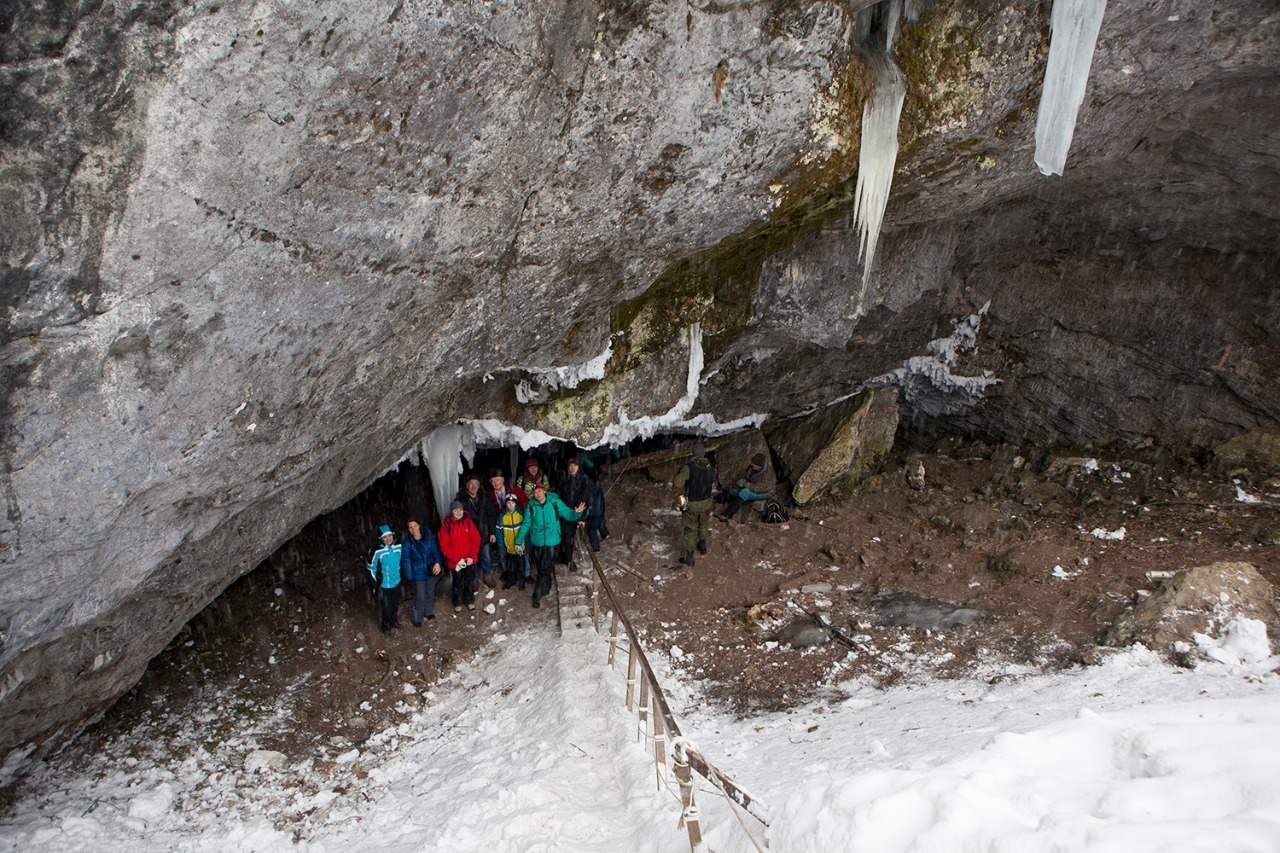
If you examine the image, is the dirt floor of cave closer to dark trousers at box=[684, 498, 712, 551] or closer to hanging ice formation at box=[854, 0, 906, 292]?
dark trousers at box=[684, 498, 712, 551]

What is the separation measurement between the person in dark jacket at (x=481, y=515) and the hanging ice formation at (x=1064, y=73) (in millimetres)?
7323

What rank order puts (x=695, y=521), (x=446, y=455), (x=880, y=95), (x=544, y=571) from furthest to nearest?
(x=695, y=521) < (x=446, y=455) < (x=544, y=571) < (x=880, y=95)

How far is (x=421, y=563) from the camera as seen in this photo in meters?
9.87

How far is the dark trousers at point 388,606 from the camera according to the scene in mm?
9906

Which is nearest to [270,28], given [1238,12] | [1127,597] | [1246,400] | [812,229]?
[812,229]

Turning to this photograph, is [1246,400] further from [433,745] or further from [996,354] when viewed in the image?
[433,745]

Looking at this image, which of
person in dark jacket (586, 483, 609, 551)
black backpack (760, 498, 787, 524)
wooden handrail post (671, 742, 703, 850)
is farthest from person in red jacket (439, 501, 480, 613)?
wooden handrail post (671, 742, 703, 850)

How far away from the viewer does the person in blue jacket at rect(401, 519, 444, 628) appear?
977 centimetres

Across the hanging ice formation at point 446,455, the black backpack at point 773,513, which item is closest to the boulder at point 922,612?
the black backpack at point 773,513

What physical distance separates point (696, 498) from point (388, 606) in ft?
13.6

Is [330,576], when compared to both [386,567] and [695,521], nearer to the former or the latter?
[386,567]

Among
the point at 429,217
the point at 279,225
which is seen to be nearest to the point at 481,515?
the point at 429,217

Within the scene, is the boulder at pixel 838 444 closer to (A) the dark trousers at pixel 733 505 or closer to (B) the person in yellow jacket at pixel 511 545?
(A) the dark trousers at pixel 733 505

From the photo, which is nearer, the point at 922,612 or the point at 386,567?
the point at 922,612
